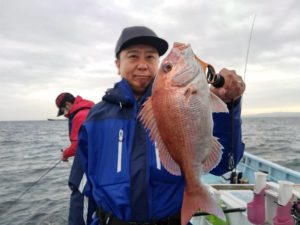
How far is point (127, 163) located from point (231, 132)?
835mm

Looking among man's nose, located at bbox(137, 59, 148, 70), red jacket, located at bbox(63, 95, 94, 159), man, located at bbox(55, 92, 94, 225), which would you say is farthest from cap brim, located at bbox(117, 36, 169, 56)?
red jacket, located at bbox(63, 95, 94, 159)

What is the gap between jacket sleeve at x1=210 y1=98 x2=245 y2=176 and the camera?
8.02ft

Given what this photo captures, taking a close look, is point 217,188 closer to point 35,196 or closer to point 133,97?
point 133,97

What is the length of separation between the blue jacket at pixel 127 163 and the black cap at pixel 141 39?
34 cm

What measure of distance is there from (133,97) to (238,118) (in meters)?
0.88

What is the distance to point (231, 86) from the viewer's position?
2234mm

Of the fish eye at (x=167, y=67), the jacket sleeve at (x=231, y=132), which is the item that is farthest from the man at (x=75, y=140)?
the fish eye at (x=167, y=67)

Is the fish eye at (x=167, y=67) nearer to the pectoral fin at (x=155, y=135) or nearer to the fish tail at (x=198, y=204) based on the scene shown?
the pectoral fin at (x=155, y=135)

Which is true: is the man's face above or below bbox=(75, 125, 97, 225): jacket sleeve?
above

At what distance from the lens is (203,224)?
460cm

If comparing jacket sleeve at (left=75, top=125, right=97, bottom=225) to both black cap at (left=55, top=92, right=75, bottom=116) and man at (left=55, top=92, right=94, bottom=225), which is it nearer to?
man at (left=55, top=92, right=94, bottom=225)

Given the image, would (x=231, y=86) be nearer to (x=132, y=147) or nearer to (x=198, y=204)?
(x=198, y=204)

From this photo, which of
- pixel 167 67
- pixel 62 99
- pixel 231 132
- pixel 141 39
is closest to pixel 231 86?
pixel 231 132

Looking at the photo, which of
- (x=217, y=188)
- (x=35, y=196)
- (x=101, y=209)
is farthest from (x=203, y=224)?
(x=35, y=196)
